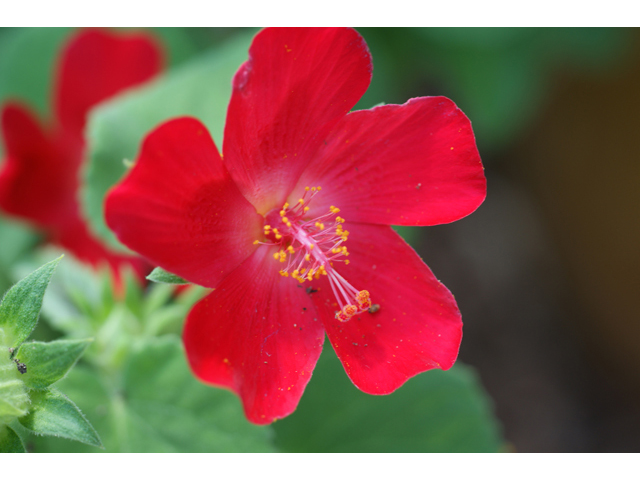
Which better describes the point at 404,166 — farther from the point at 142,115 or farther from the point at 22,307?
the point at 142,115

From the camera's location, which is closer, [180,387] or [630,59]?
[180,387]

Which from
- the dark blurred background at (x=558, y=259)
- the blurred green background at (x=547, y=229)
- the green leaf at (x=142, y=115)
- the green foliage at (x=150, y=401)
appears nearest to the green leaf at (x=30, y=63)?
the blurred green background at (x=547, y=229)

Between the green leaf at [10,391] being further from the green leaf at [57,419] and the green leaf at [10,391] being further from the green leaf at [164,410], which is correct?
the green leaf at [164,410]

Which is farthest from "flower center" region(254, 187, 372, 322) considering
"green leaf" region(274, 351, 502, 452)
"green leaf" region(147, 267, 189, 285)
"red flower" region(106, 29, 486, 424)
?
"green leaf" region(274, 351, 502, 452)

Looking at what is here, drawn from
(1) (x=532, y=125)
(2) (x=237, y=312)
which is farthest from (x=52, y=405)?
(1) (x=532, y=125)
